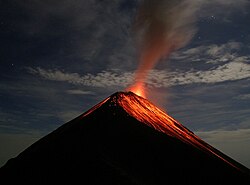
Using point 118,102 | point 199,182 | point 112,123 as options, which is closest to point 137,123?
point 112,123

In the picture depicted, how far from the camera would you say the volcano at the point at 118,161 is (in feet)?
109

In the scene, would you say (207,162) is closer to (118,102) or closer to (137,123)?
(137,123)

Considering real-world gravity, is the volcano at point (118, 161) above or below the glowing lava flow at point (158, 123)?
below

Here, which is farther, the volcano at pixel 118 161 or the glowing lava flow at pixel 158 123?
the glowing lava flow at pixel 158 123

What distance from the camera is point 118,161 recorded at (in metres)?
37.0

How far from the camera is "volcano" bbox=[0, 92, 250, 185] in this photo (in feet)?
109

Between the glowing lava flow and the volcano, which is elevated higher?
the glowing lava flow

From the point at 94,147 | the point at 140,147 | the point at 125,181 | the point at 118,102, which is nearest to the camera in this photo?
the point at 125,181

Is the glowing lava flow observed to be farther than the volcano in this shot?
Yes

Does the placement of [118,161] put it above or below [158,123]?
below

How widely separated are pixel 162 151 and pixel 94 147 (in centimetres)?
1085

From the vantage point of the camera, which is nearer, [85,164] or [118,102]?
[85,164]

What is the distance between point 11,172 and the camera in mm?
38406

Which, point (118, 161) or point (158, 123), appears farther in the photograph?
point (158, 123)
